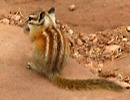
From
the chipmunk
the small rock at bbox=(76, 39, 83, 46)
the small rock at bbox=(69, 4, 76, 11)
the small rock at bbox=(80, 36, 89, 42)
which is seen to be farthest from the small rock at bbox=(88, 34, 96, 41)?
the chipmunk

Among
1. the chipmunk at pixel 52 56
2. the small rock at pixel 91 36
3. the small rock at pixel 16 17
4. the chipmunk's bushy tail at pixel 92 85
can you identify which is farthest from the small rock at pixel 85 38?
the chipmunk's bushy tail at pixel 92 85

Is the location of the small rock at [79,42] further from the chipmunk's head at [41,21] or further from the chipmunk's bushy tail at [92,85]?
the chipmunk's bushy tail at [92,85]

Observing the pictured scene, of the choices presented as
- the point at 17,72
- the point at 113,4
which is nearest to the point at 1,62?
the point at 17,72

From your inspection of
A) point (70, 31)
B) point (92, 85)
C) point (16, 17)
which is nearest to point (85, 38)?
point (70, 31)

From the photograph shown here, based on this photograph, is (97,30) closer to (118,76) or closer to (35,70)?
(118,76)

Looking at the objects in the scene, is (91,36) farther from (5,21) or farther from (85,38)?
(5,21)

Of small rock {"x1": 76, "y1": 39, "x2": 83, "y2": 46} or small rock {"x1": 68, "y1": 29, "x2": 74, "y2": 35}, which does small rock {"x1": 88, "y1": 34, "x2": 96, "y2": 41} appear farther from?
small rock {"x1": 68, "y1": 29, "x2": 74, "y2": 35}
